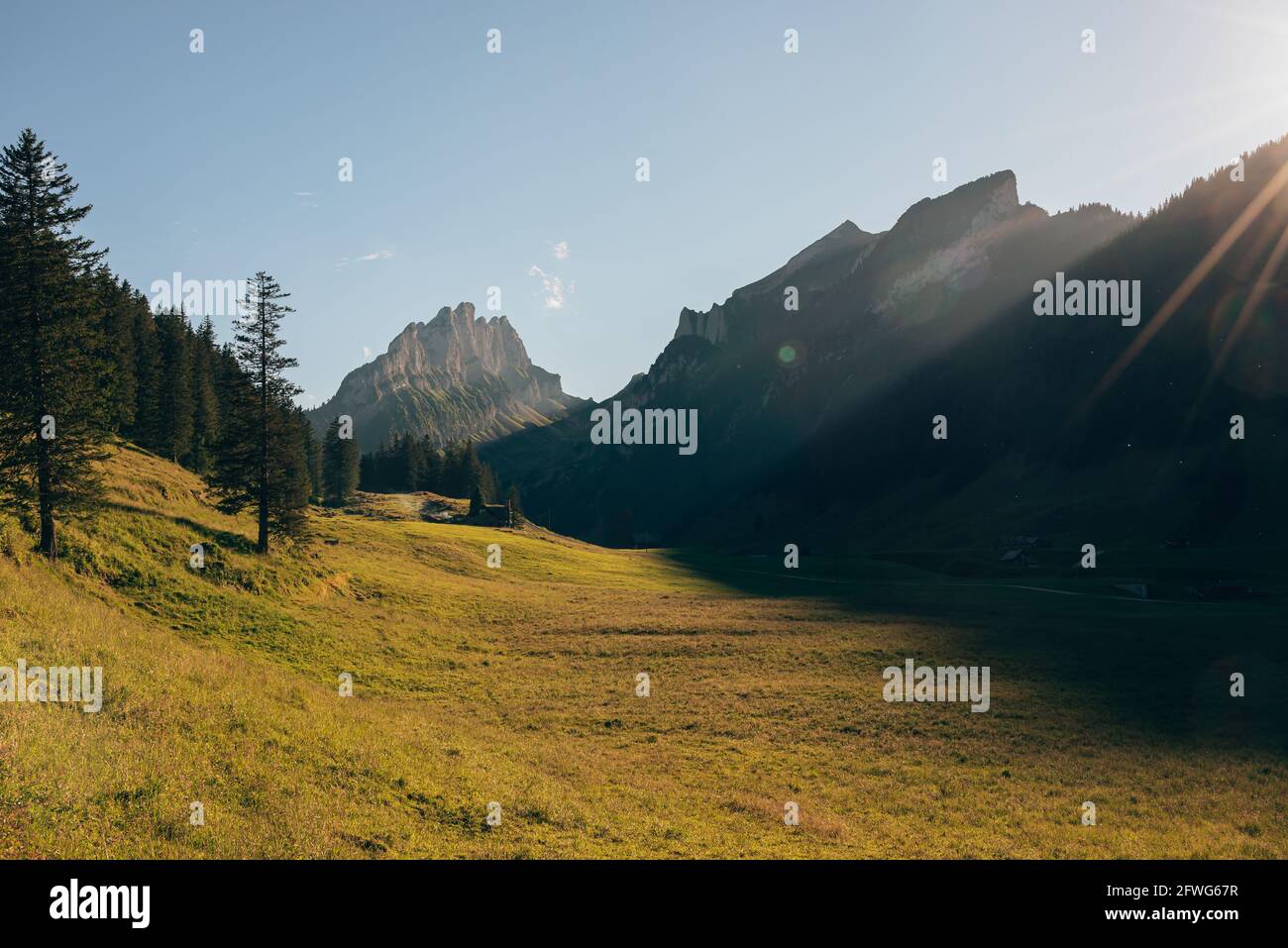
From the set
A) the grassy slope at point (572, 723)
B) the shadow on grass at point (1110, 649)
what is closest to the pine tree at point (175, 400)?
the grassy slope at point (572, 723)

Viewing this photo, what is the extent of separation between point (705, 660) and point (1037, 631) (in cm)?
2225

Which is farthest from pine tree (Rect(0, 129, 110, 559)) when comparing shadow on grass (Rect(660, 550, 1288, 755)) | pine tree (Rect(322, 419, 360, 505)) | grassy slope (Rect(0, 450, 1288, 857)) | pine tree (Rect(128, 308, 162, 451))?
pine tree (Rect(322, 419, 360, 505))

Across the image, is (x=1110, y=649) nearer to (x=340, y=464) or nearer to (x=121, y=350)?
(x=121, y=350)

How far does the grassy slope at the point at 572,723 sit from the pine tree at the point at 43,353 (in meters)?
3.11

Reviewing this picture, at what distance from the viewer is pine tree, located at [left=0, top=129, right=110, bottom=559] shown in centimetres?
3256

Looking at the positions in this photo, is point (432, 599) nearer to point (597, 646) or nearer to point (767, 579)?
point (597, 646)

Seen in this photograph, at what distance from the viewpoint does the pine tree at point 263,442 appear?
47.3 meters

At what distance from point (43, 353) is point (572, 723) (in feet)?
103

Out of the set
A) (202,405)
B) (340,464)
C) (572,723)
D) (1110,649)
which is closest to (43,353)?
(572,723)

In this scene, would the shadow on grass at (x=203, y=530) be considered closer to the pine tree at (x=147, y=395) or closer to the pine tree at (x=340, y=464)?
the pine tree at (x=147, y=395)

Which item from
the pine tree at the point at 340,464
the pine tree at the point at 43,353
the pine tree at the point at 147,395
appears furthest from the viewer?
the pine tree at the point at 340,464

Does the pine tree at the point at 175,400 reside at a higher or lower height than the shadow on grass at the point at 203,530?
higher

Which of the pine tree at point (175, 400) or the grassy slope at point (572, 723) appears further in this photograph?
the pine tree at point (175, 400)

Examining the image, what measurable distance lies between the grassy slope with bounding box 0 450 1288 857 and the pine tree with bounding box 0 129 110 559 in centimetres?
311
